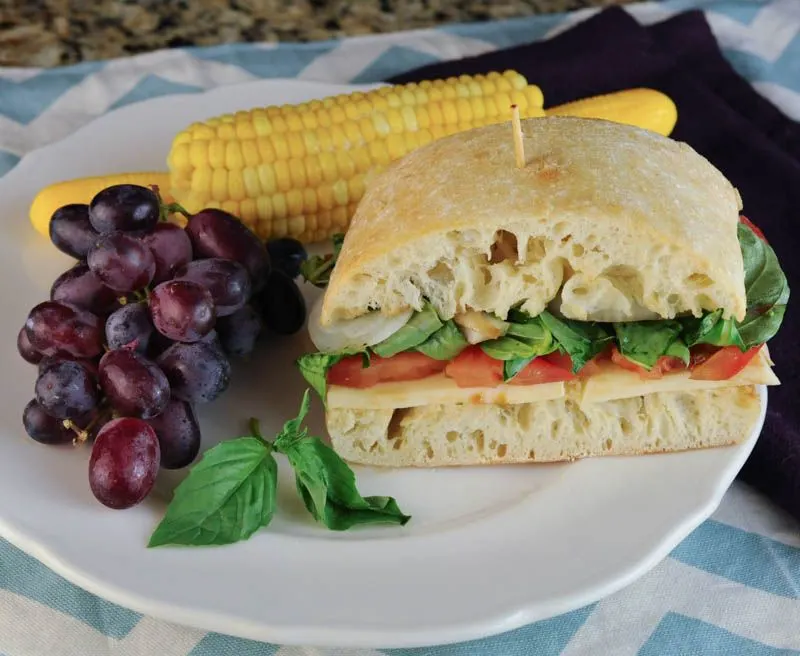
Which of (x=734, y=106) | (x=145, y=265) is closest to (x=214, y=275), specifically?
(x=145, y=265)

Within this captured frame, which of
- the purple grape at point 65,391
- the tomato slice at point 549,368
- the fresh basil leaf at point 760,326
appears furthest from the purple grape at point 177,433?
the fresh basil leaf at point 760,326

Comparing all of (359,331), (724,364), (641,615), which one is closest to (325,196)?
(359,331)

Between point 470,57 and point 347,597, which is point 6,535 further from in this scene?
point 470,57

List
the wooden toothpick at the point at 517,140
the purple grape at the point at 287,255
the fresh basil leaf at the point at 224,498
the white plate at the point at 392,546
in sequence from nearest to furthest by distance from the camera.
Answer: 1. the white plate at the point at 392,546
2. the fresh basil leaf at the point at 224,498
3. the wooden toothpick at the point at 517,140
4. the purple grape at the point at 287,255

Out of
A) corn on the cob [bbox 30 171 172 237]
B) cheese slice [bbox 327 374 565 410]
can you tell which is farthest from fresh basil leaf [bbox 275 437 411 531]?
corn on the cob [bbox 30 171 172 237]

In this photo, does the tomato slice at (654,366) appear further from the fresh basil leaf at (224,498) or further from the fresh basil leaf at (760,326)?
the fresh basil leaf at (224,498)

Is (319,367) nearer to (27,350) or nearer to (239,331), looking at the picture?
(239,331)
